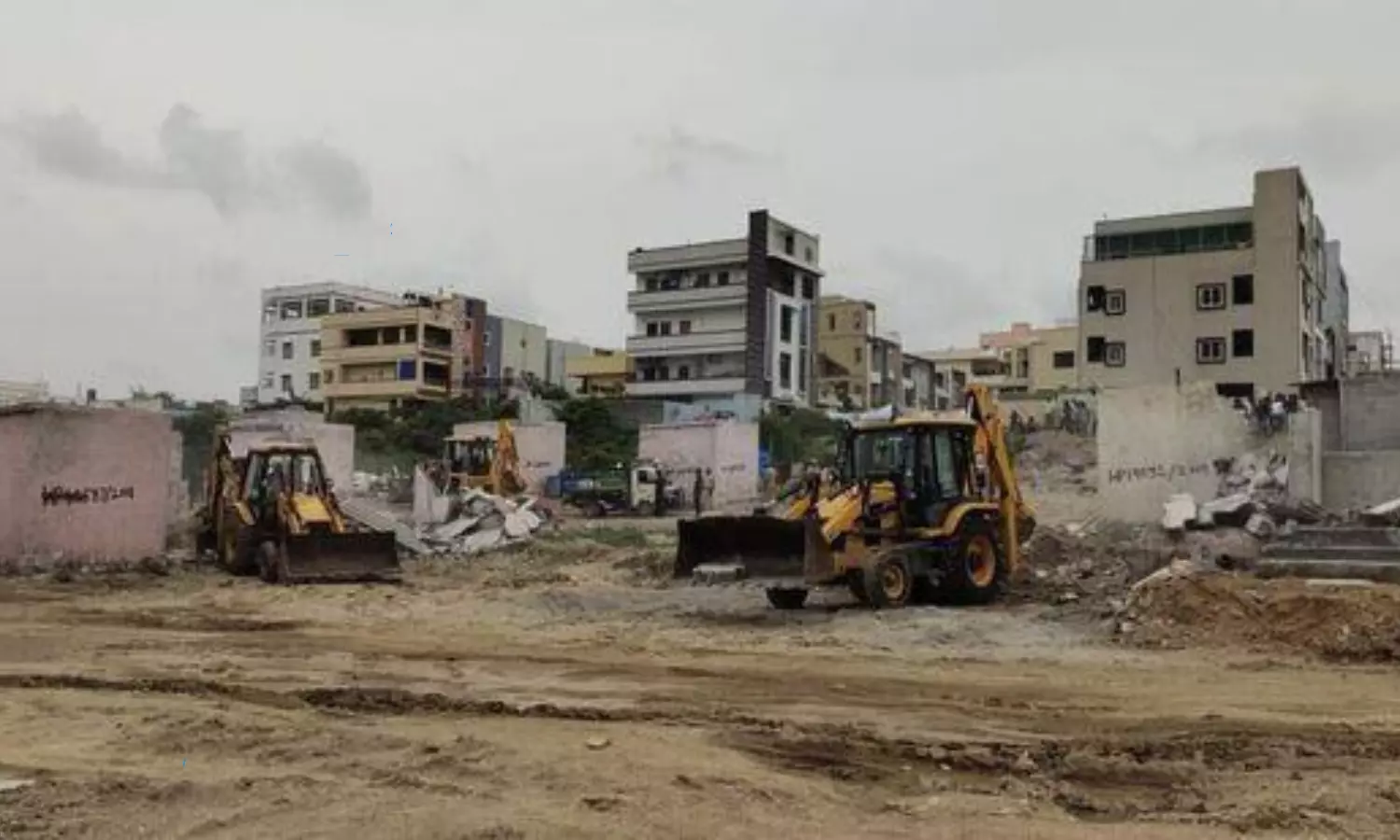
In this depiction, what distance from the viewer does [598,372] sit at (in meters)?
103

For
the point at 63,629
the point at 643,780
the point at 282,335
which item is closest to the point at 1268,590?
the point at 643,780

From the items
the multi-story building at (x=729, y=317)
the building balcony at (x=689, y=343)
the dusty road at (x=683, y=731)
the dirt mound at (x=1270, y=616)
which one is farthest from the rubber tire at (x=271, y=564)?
the building balcony at (x=689, y=343)

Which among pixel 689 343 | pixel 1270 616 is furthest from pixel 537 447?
pixel 689 343

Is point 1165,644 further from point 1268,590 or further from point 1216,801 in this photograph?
point 1216,801

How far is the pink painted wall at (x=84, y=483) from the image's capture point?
2192cm

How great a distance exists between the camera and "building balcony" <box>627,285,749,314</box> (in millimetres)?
85812

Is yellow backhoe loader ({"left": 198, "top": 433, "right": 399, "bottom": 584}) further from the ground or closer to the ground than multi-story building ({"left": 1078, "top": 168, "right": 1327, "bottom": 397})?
closer to the ground

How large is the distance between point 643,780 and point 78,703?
504cm

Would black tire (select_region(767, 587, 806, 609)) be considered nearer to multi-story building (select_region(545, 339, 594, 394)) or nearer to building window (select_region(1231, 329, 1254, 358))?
building window (select_region(1231, 329, 1254, 358))

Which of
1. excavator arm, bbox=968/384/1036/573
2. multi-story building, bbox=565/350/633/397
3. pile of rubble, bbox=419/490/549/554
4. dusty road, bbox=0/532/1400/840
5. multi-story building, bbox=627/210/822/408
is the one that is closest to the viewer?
dusty road, bbox=0/532/1400/840

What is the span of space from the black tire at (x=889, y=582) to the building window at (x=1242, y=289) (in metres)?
52.3

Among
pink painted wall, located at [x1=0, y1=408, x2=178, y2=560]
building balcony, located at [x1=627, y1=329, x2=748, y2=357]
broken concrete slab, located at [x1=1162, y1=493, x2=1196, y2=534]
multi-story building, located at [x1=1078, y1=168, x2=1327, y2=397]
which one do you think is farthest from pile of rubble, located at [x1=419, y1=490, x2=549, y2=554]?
building balcony, located at [x1=627, y1=329, x2=748, y2=357]

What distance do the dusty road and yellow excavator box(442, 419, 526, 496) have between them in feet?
78.3

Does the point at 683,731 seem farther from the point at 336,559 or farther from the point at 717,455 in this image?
the point at 717,455
